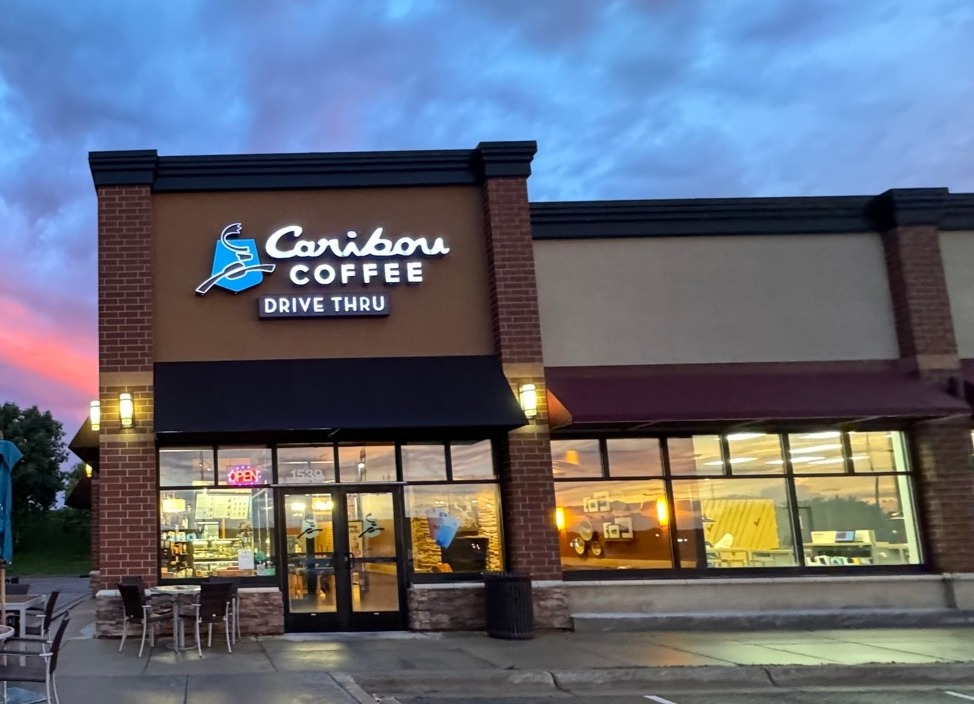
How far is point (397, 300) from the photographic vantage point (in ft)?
45.2

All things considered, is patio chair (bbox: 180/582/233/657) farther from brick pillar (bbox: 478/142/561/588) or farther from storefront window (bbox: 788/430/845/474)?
storefront window (bbox: 788/430/845/474)

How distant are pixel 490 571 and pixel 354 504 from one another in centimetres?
233

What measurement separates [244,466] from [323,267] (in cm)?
329

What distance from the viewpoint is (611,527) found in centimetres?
1384

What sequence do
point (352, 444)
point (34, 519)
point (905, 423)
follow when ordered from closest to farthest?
point (352, 444)
point (905, 423)
point (34, 519)

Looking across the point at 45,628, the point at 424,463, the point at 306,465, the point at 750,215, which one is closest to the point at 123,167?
the point at 306,465

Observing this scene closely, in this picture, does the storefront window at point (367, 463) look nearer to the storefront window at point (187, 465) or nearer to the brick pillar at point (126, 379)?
the storefront window at point (187, 465)

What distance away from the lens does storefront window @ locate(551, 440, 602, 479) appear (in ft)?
45.6

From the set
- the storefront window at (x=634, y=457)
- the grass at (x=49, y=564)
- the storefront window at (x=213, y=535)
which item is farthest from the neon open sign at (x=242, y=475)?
the grass at (x=49, y=564)

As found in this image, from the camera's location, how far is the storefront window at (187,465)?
13.1 meters

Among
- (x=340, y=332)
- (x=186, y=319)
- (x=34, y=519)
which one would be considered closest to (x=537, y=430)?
(x=340, y=332)

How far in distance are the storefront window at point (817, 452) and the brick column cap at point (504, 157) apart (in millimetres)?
6300

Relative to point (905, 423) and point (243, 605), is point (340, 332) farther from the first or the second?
point (905, 423)

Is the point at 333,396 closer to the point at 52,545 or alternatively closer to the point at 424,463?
the point at 424,463
